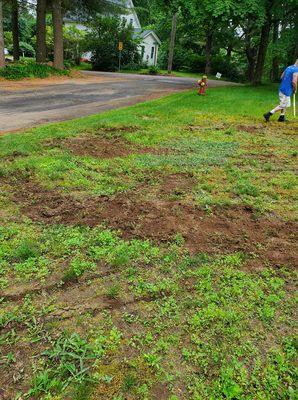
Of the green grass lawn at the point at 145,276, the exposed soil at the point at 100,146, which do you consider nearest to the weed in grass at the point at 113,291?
the green grass lawn at the point at 145,276

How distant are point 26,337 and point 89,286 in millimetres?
632

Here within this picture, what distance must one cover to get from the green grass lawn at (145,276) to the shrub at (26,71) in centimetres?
1336

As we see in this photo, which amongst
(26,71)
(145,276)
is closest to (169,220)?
(145,276)

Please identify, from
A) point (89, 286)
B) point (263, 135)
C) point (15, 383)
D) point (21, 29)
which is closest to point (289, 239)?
point (89, 286)

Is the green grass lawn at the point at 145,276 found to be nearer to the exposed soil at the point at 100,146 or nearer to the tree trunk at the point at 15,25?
the exposed soil at the point at 100,146

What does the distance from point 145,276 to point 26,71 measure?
18.2 m

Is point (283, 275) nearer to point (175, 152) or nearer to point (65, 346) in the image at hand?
point (65, 346)

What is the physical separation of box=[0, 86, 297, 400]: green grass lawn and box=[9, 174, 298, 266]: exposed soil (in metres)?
0.02

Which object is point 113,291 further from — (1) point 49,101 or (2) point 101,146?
(1) point 49,101

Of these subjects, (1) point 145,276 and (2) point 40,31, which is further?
(2) point 40,31

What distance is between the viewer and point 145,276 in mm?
2912

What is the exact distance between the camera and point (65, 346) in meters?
2.20

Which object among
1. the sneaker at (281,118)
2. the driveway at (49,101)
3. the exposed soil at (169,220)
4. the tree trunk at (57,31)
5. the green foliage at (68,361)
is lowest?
the green foliage at (68,361)

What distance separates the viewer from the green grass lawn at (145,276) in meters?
2.08
